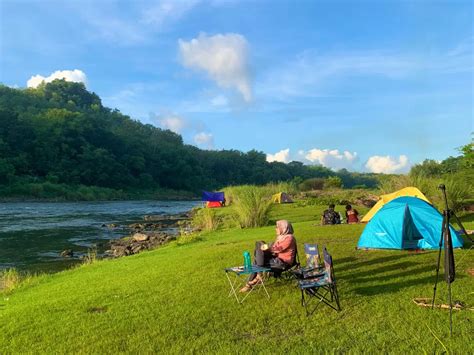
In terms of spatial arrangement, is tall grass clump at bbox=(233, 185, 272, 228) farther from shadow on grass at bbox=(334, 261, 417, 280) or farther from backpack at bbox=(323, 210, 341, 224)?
shadow on grass at bbox=(334, 261, 417, 280)

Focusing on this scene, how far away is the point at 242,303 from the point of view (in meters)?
7.27

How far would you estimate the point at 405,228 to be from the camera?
38.5 feet

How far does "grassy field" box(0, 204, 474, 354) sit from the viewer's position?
5492mm

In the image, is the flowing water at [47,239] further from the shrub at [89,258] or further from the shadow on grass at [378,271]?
the shadow on grass at [378,271]

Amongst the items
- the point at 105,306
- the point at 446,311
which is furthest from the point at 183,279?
the point at 446,311

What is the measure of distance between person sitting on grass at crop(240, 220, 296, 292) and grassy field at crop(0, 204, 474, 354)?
402 millimetres

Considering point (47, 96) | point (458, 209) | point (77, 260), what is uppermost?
point (47, 96)

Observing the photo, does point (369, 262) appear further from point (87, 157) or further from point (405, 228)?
point (87, 157)

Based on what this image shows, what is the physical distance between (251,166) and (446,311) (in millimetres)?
125378

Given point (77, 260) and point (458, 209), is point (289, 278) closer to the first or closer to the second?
point (77, 260)

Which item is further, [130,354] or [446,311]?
[446,311]

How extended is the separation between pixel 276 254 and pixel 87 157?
72960 mm

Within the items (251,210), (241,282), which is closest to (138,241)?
(251,210)

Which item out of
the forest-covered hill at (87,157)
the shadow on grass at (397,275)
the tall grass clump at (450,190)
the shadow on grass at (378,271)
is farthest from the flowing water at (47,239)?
the forest-covered hill at (87,157)
